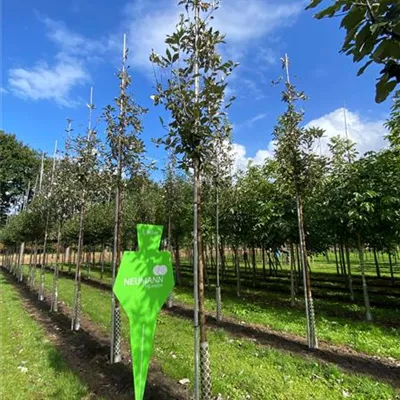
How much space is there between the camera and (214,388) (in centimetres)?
455

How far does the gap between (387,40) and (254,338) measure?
7395 mm

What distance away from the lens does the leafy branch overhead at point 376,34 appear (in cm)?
129

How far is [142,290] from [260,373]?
9.07 ft

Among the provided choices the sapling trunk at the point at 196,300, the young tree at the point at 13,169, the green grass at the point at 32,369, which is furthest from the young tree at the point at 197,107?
the young tree at the point at 13,169

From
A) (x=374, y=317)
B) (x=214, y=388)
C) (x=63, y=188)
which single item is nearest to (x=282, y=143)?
(x=214, y=388)

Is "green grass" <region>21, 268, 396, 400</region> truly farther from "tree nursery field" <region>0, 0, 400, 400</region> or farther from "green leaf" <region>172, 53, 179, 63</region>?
"green leaf" <region>172, 53, 179, 63</region>

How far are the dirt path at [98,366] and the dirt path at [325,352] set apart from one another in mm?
2937

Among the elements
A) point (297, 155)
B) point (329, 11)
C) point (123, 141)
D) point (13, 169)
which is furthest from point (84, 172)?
point (13, 169)

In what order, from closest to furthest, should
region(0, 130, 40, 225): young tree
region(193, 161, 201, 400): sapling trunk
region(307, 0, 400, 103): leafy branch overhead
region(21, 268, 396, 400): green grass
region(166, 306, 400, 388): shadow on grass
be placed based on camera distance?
region(307, 0, 400, 103): leafy branch overhead < region(193, 161, 201, 400): sapling trunk < region(21, 268, 396, 400): green grass < region(166, 306, 400, 388): shadow on grass < region(0, 130, 40, 225): young tree

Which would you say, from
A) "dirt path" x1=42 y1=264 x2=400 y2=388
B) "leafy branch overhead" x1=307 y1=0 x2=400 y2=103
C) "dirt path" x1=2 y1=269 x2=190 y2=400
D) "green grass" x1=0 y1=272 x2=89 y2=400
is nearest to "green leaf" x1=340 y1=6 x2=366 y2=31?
"leafy branch overhead" x1=307 y1=0 x2=400 y2=103

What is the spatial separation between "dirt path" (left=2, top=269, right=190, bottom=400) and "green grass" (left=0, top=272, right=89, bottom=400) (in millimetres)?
217

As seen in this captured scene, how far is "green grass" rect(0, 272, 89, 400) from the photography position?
4641 mm

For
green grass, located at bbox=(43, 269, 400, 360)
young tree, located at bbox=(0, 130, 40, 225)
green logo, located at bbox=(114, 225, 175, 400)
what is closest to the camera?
green logo, located at bbox=(114, 225, 175, 400)

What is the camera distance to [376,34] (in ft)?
4.33
